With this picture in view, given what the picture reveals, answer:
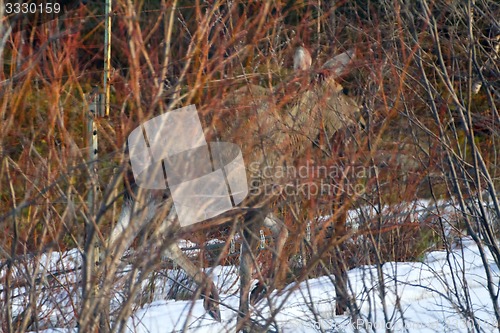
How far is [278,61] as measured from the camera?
3.94 m

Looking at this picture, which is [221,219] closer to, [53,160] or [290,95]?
[290,95]

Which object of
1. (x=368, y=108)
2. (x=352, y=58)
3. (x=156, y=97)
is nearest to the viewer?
(x=156, y=97)

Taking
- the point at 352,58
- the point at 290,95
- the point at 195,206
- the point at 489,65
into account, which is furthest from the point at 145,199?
the point at 489,65

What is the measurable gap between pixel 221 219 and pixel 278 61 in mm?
1842

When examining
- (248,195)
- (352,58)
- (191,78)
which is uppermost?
(352,58)

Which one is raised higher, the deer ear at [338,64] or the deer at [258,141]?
the deer ear at [338,64]

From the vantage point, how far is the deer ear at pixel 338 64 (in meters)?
3.31

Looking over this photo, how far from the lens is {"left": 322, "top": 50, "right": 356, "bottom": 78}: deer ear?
3.31 meters

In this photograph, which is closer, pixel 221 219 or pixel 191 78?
pixel 221 219

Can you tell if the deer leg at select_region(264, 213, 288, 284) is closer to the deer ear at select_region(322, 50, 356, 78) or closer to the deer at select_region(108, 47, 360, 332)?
the deer at select_region(108, 47, 360, 332)

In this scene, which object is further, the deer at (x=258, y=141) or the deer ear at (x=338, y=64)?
the deer ear at (x=338, y=64)

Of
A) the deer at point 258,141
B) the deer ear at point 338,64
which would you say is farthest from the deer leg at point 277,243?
the deer ear at point 338,64

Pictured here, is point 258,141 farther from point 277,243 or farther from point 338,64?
point 277,243

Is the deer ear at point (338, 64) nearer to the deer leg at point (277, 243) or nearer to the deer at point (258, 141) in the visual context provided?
the deer at point (258, 141)
